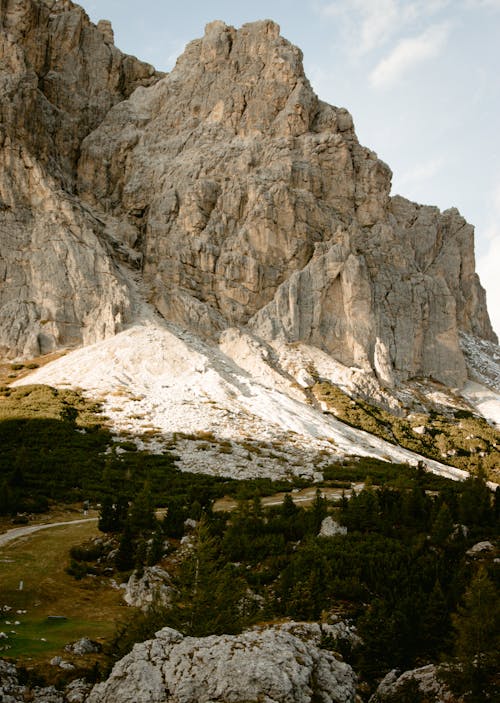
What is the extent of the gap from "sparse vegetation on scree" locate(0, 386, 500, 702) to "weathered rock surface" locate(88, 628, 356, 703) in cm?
98

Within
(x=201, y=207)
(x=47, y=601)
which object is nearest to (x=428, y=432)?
(x=201, y=207)

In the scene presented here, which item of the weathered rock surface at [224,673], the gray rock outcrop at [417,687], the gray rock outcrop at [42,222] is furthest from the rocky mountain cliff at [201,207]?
the gray rock outcrop at [417,687]

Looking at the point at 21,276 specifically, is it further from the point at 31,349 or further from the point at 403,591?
the point at 403,591

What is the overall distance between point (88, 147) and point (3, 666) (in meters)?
97.9

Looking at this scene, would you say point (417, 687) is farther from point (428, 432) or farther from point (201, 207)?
point (201, 207)

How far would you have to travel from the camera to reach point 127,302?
70500 millimetres

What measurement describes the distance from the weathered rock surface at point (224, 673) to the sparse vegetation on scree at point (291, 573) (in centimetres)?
98

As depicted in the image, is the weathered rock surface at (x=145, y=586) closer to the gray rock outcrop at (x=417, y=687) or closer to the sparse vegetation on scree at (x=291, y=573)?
the sparse vegetation on scree at (x=291, y=573)

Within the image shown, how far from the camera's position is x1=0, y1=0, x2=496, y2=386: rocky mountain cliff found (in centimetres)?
7350

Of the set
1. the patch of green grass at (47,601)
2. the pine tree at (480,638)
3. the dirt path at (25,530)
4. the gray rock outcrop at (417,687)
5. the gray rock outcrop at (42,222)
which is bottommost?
the dirt path at (25,530)

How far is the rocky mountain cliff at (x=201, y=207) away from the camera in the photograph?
241 feet

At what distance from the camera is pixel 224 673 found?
7.27 m

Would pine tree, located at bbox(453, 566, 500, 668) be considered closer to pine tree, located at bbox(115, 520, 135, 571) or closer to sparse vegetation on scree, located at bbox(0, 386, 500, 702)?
sparse vegetation on scree, located at bbox(0, 386, 500, 702)

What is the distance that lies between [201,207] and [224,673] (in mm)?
81354
